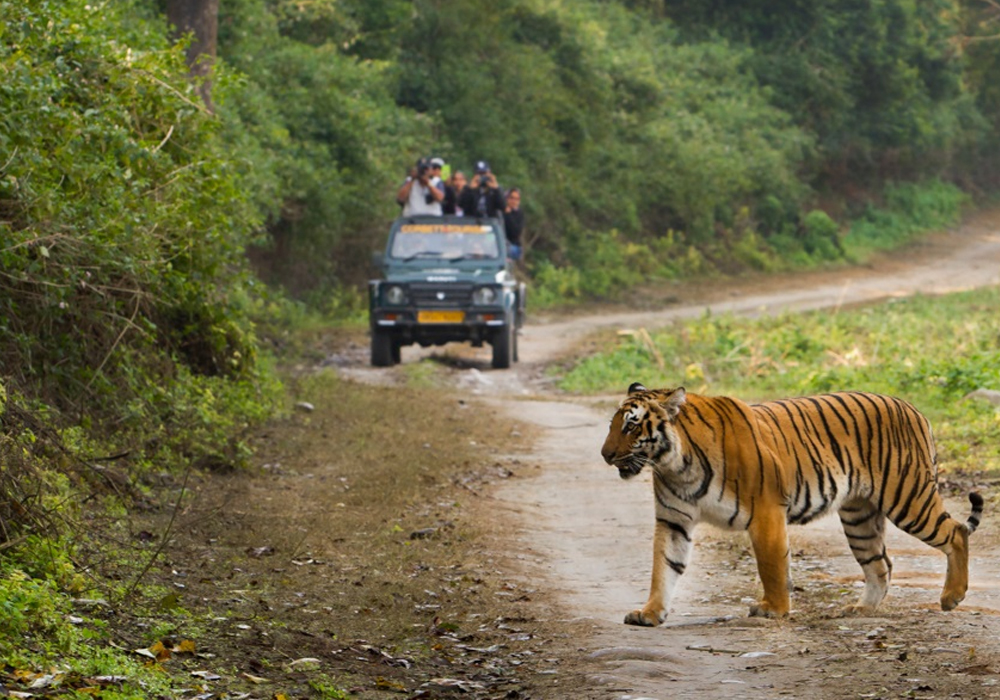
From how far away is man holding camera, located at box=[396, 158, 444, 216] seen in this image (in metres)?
21.6

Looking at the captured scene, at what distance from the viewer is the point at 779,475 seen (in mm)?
7344

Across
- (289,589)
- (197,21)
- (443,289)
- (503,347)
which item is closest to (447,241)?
(443,289)

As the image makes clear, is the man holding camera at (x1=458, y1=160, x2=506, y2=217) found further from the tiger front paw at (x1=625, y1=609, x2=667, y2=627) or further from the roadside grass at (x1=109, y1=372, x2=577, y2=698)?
the tiger front paw at (x1=625, y1=609, x2=667, y2=627)

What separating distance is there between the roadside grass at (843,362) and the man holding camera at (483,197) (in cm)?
257

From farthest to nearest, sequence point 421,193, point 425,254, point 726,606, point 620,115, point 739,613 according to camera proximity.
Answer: point 620,115 → point 421,193 → point 425,254 → point 726,606 → point 739,613

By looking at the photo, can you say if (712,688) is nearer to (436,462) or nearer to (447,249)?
(436,462)

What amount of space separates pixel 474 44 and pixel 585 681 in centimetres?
2849

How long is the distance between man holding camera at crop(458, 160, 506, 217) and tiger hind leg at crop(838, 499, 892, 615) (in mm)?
14658

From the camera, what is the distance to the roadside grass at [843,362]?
13922 mm

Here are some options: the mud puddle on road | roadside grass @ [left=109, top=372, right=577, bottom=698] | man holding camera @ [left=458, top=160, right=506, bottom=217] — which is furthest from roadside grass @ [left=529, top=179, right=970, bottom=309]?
the mud puddle on road

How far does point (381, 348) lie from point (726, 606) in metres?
13.0

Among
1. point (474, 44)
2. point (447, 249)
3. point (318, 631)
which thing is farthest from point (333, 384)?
point (474, 44)

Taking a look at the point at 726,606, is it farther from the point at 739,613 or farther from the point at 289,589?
the point at 289,589

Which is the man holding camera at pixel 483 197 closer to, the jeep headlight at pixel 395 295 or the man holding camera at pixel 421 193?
the man holding camera at pixel 421 193
